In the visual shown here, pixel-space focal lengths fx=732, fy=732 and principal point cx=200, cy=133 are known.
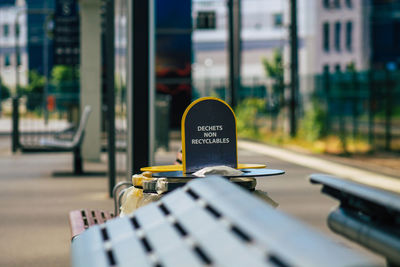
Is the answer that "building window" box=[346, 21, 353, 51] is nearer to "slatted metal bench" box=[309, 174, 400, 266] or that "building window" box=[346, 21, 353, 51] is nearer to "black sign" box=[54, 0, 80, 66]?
"black sign" box=[54, 0, 80, 66]

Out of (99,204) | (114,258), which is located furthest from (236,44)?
(114,258)

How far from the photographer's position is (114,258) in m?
2.14

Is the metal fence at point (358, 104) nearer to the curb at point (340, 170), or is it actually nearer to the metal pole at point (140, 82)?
the curb at point (340, 170)

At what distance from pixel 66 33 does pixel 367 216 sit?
14387 mm

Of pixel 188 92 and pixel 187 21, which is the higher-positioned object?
pixel 187 21

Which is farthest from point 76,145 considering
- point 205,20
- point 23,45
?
point 23,45

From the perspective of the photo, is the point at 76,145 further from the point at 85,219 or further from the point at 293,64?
the point at 293,64

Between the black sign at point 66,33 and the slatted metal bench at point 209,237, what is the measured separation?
14201 mm

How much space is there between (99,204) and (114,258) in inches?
250

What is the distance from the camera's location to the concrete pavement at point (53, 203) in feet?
19.7

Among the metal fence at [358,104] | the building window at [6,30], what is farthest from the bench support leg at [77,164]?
the building window at [6,30]

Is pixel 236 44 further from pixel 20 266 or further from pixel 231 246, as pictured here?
pixel 231 246

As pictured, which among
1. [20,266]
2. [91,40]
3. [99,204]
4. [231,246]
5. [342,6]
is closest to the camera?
[231,246]

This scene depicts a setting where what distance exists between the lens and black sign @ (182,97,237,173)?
3344 millimetres
